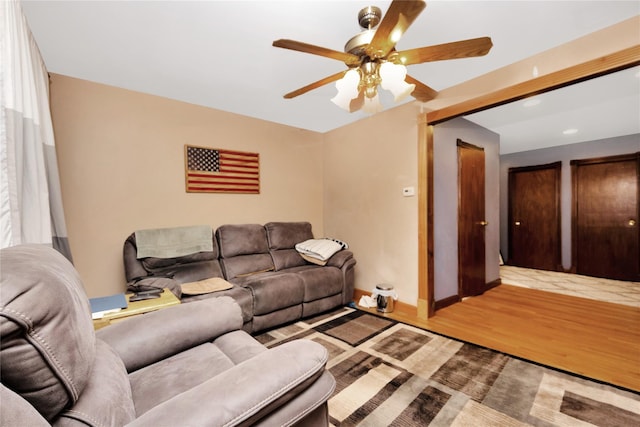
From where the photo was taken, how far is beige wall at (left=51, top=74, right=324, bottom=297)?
7.94ft

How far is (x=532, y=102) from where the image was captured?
3.00 metres

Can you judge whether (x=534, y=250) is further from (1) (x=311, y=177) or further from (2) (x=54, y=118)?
(2) (x=54, y=118)

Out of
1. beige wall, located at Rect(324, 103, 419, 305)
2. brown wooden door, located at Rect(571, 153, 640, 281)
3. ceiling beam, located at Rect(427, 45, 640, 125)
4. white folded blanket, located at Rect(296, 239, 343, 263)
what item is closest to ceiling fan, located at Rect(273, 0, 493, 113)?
ceiling beam, located at Rect(427, 45, 640, 125)

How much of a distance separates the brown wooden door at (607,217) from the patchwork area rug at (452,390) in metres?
4.12

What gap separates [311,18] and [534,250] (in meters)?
5.95

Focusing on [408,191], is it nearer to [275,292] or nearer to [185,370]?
[275,292]

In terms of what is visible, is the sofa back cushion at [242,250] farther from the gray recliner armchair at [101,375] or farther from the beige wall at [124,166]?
the gray recliner armchair at [101,375]

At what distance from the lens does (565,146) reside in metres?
5.02

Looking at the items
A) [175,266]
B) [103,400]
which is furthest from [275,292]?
[103,400]

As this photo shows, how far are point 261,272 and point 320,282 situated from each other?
27.3 inches

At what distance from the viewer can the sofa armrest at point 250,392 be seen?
652 mm

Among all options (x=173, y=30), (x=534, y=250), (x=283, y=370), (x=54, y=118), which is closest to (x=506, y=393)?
(x=283, y=370)

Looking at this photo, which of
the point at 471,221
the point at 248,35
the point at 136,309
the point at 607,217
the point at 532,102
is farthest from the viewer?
the point at 607,217

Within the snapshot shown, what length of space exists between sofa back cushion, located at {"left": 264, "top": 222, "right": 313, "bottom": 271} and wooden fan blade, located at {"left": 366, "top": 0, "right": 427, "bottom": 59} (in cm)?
237
